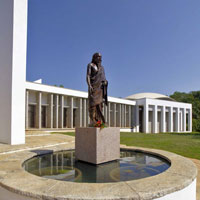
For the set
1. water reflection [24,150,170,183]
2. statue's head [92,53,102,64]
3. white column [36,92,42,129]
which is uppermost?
statue's head [92,53,102,64]

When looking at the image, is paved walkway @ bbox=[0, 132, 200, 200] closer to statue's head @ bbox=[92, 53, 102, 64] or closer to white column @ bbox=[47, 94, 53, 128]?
statue's head @ bbox=[92, 53, 102, 64]

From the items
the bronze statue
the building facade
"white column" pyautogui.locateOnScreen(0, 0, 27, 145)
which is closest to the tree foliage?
the building facade

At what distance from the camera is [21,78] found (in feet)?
30.0

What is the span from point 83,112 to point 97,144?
933 inches

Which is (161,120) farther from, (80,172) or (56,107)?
(80,172)

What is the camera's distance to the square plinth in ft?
15.9

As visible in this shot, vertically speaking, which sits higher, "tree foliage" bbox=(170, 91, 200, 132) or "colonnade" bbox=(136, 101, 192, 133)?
"tree foliage" bbox=(170, 91, 200, 132)

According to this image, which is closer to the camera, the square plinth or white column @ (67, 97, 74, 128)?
the square plinth

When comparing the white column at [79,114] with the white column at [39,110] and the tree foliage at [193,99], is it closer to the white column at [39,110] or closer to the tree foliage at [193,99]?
the white column at [39,110]

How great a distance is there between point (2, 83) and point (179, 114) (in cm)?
4359

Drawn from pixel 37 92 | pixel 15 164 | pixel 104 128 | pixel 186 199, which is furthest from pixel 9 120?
pixel 37 92

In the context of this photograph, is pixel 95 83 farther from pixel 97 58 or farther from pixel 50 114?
pixel 50 114

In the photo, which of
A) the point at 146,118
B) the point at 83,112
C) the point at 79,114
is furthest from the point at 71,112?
the point at 146,118

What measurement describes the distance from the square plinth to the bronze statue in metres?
0.52
